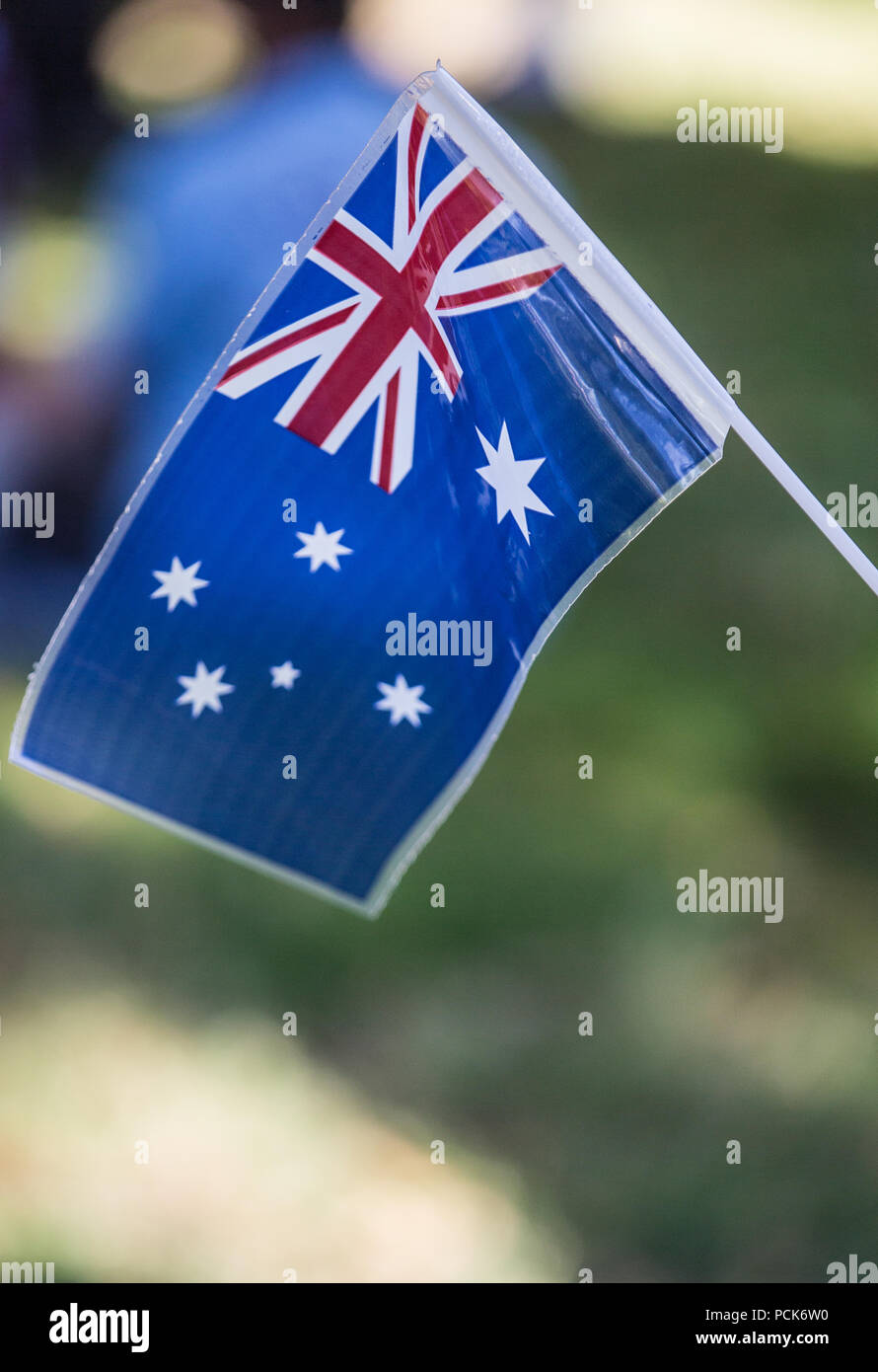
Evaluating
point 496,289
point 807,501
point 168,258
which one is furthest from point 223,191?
point 807,501

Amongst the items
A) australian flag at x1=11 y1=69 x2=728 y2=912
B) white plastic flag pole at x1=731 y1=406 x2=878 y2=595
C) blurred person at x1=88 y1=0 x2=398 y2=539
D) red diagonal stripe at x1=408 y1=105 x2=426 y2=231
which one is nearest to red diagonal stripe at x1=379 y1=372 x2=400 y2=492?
australian flag at x1=11 y1=69 x2=728 y2=912

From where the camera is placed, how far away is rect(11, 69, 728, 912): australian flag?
1.33 metres

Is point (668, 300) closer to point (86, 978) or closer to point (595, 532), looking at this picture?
point (595, 532)

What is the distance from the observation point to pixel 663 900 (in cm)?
240

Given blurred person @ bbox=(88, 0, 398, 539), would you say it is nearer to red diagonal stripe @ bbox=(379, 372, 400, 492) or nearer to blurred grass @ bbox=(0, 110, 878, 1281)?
→ blurred grass @ bbox=(0, 110, 878, 1281)

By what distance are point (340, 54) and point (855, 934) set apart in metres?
2.08

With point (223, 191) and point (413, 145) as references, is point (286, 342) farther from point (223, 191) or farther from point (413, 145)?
point (223, 191)

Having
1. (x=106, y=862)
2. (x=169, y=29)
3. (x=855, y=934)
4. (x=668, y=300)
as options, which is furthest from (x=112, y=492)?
(x=855, y=934)

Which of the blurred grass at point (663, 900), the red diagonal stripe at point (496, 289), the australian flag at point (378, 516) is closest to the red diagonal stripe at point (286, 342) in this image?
the australian flag at point (378, 516)

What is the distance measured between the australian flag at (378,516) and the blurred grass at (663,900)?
1.02 metres

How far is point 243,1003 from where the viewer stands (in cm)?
240

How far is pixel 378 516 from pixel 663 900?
4.38 ft

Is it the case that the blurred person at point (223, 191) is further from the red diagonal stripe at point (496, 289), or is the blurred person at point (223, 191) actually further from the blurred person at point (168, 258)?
the red diagonal stripe at point (496, 289)

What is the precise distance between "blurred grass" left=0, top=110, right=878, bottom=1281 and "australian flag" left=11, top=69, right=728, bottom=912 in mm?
1018
